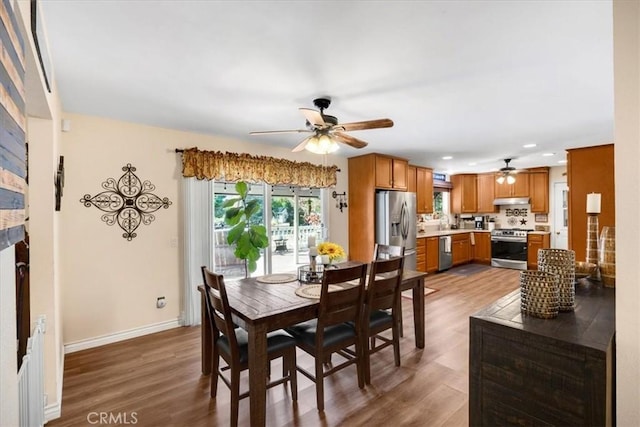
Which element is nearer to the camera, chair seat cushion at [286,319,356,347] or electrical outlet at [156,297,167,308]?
chair seat cushion at [286,319,356,347]

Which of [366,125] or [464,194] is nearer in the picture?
[366,125]

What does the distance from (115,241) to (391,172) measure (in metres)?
4.17

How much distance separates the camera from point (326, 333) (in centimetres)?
225

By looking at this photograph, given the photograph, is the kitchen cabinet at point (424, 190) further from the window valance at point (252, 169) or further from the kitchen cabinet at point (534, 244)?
the kitchen cabinet at point (534, 244)

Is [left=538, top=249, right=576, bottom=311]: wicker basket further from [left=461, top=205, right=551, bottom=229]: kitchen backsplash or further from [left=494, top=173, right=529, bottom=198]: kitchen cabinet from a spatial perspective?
[left=461, top=205, right=551, bottom=229]: kitchen backsplash

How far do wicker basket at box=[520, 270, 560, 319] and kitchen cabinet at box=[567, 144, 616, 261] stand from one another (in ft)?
11.8

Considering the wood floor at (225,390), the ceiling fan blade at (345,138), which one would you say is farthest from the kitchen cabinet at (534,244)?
the ceiling fan blade at (345,138)

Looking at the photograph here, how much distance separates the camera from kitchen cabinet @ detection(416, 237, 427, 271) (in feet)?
19.5

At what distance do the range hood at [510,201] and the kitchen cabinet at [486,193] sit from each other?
11cm

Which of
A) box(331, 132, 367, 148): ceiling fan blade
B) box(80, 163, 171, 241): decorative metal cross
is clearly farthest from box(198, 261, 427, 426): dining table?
box(80, 163, 171, 241): decorative metal cross

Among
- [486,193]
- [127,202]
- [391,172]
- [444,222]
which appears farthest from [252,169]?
[486,193]

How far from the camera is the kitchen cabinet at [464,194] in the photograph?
7621mm

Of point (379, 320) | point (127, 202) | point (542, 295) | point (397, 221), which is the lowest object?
point (379, 320)

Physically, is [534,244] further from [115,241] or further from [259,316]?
[115,241]
